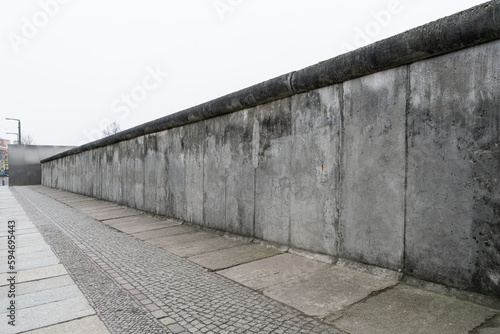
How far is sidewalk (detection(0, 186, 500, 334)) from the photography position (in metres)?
2.32

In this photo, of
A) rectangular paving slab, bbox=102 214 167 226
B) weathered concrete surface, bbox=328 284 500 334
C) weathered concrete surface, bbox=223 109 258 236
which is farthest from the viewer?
rectangular paving slab, bbox=102 214 167 226

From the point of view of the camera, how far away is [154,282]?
11.0 feet

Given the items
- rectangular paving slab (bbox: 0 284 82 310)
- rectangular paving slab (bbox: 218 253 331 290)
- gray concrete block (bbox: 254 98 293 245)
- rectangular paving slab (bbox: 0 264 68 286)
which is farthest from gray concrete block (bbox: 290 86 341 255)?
rectangular paving slab (bbox: 0 264 68 286)

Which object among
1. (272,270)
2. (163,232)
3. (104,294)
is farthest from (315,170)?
(163,232)

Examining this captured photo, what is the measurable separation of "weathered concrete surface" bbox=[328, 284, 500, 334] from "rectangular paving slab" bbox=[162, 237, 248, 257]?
8.17 ft

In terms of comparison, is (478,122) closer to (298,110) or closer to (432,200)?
(432,200)

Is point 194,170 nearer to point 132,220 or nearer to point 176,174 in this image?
point 176,174

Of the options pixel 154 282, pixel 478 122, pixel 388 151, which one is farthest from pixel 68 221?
pixel 478 122

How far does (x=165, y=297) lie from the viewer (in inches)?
116

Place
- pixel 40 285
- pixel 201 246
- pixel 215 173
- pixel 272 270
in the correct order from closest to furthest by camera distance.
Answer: pixel 40 285 < pixel 272 270 < pixel 201 246 < pixel 215 173

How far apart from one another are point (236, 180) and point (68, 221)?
16.0ft

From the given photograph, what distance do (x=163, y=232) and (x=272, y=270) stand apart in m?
3.10

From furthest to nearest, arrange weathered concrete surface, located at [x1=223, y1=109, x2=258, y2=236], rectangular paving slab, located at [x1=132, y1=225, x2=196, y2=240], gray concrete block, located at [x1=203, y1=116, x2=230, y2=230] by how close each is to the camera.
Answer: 1. rectangular paving slab, located at [x1=132, y1=225, x2=196, y2=240]
2. gray concrete block, located at [x1=203, y1=116, x2=230, y2=230]
3. weathered concrete surface, located at [x1=223, y1=109, x2=258, y2=236]

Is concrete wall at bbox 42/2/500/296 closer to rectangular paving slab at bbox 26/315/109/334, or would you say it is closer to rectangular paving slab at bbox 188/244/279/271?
rectangular paving slab at bbox 188/244/279/271
